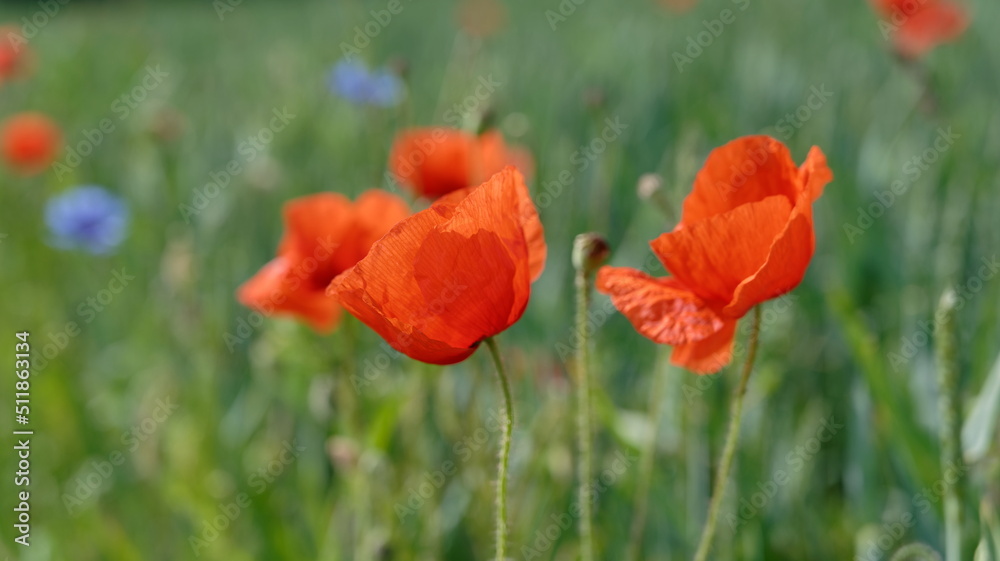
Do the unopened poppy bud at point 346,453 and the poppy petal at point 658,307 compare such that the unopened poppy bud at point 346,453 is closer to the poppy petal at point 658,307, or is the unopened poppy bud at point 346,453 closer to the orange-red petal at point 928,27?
the poppy petal at point 658,307

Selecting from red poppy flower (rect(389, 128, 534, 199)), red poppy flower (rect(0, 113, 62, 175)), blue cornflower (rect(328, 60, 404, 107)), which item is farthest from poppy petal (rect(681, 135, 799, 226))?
red poppy flower (rect(0, 113, 62, 175))

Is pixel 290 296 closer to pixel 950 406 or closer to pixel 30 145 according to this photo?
pixel 950 406

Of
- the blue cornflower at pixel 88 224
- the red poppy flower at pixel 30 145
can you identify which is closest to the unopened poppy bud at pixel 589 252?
the blue cornflower at pixel 88 224

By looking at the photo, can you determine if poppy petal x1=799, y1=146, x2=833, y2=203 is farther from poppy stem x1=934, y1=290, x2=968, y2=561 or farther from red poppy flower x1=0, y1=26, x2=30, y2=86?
red poppy flower x1=0, y1=26, x2=30, y2=86

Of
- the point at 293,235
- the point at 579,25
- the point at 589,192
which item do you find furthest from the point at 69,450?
the point at 579,25

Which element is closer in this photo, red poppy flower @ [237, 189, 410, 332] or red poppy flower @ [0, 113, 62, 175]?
red poppy flower @ [237, 189, 410, 332]
